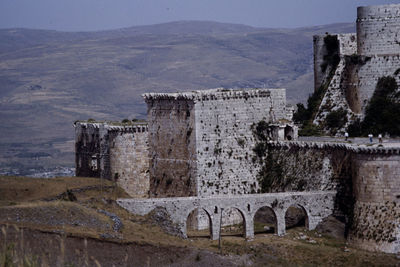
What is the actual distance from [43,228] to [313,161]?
19.5 metres

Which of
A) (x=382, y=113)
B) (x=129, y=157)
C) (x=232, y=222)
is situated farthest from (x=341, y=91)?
(x=129, y=157)

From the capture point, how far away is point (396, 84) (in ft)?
227

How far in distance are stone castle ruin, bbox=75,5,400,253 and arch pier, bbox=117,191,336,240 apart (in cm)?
6

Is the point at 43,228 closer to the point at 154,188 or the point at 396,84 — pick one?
the point at 154,188

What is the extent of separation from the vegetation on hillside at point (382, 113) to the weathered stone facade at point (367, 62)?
53 centimetres

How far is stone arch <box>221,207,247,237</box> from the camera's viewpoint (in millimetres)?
64250

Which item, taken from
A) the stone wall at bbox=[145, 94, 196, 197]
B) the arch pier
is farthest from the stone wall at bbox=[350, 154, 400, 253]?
the stone wall at bbox=[145, 94, 196, 197]

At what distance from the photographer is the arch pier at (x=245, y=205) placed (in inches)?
2391

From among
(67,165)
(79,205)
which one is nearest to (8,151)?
(67,165)

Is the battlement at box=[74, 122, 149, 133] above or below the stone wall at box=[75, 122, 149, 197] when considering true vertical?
above

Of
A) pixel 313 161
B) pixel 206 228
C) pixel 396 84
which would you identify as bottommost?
pixel 206 228

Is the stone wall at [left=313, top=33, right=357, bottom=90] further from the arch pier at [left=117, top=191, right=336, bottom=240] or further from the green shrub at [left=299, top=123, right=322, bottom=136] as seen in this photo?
the arch pier at [left=117, top=191, right=336, bottom=240]

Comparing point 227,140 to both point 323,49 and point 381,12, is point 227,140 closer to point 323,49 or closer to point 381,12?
point 323,49

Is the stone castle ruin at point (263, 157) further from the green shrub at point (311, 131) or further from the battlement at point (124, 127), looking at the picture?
the green shrub at point (311, 131)
